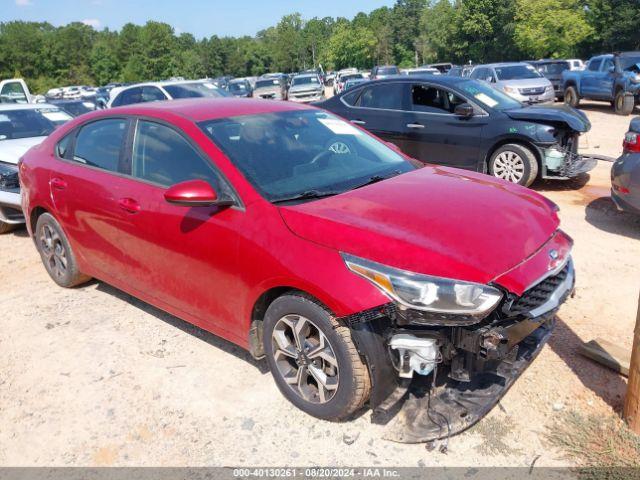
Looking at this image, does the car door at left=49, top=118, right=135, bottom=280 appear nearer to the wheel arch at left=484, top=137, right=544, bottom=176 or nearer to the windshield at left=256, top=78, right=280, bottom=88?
the wheel arch at left=484, top=137, right=544, bottom=176

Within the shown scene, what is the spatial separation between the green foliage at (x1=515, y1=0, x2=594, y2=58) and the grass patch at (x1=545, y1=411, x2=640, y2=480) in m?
47.2

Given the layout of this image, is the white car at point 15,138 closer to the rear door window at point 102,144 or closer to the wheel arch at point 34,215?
the wheel arch at point 34,215

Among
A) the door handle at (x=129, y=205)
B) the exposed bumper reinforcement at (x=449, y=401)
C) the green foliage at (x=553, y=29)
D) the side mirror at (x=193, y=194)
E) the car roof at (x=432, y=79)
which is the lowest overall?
the exposed bumper reinforcement at (x=449, y=401)

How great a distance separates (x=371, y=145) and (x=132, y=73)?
9401 centimetres

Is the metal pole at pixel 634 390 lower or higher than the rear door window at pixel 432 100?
lower

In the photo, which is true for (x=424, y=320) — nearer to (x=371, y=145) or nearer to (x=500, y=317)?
(x=500, y=317)

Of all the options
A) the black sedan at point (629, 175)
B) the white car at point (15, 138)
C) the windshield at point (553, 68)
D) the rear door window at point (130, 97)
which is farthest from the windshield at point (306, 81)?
the black sedan at point (629, 175)

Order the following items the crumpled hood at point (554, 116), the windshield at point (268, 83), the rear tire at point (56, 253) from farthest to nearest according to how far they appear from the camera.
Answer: the windshield at point (268, 83) → the crumpled hood at point (554, 116) → the rear tire at point (56, 253)

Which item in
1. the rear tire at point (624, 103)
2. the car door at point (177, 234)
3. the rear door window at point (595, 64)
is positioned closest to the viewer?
the car door at point (177, 234)

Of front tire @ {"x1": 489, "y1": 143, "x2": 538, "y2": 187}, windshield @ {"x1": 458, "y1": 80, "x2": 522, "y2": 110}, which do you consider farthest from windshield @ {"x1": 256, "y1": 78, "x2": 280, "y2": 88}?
front tire @ {"x1": 489, "y1": 143, "x2": 538, "y2": 187}

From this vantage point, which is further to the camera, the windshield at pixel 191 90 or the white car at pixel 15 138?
the windshield at pixel 191 90

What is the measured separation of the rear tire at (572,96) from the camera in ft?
63.3

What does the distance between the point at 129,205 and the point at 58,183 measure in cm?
116

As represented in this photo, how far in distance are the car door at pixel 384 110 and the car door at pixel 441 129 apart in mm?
135
